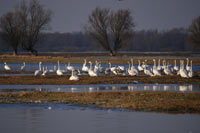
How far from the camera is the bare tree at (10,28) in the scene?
88.6 meters

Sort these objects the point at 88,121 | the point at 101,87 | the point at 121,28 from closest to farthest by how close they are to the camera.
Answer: the point at 88,121
the point at 101,87
the point at 121,28

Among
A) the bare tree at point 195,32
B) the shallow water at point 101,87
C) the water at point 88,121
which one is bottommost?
the water at point 88,121

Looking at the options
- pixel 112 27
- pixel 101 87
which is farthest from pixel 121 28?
pixel 101 87

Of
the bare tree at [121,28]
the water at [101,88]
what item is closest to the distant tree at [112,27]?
the bare tree at [121,28]

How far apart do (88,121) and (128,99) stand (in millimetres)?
5148

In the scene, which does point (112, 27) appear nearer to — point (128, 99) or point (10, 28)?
point (10, 28)

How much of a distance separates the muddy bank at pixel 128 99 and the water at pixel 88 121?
917mm

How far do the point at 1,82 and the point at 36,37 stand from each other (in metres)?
56.1

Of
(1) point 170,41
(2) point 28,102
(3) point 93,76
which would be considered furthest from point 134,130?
(1) point 170,41

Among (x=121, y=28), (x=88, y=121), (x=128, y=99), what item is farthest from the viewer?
(x=121, y=28)

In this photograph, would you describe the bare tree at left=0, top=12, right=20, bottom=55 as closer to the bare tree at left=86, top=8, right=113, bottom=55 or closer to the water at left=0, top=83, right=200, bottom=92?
the bare tree at left=86, top=8, right=113, bottom=55

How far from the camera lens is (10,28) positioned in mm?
91938

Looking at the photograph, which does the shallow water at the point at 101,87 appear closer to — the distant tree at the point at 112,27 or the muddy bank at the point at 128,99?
the muddy bank at the point at 128,99

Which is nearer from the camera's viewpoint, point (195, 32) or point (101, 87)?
point (101, 87)
